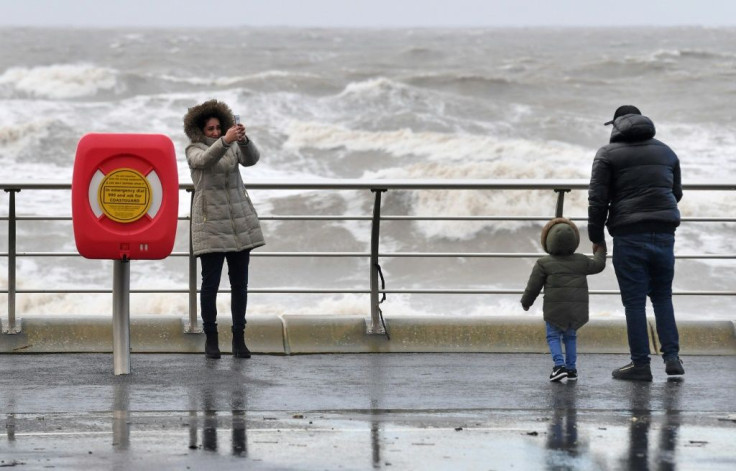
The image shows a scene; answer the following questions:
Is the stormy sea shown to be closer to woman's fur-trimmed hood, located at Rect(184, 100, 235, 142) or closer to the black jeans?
woman's fur-trimmed hood, located at Rect(184, 100, 235, 142)

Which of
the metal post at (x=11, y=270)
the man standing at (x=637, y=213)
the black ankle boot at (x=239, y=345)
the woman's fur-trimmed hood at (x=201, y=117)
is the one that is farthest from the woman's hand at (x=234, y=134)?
the man standing at (x=637, y=213)

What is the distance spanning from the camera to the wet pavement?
5902mm

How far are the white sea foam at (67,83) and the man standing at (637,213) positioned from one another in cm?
4766

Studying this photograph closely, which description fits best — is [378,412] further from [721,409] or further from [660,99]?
[660,99]

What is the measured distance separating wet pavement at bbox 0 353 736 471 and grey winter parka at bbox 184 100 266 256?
0.75 m

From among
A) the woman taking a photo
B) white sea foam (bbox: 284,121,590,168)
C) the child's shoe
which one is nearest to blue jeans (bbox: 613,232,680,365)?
the child's shoe

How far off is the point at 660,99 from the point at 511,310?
3742 centimetres

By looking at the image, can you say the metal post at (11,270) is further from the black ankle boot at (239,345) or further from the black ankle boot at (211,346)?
the black ankle boot at (239,345)

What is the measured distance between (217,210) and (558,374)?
7.41ft

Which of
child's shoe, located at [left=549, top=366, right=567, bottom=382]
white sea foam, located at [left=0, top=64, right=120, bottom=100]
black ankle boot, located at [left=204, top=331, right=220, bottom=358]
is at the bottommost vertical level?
child's shoe, located at [left=549, top=366, right=567, bottom=382]

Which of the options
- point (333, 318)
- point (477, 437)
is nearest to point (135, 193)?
point (333, 318)

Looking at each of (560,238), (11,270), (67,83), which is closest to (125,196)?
(11,270)

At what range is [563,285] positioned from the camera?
7965 millimetres

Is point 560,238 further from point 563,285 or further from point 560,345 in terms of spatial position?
point 560,345
